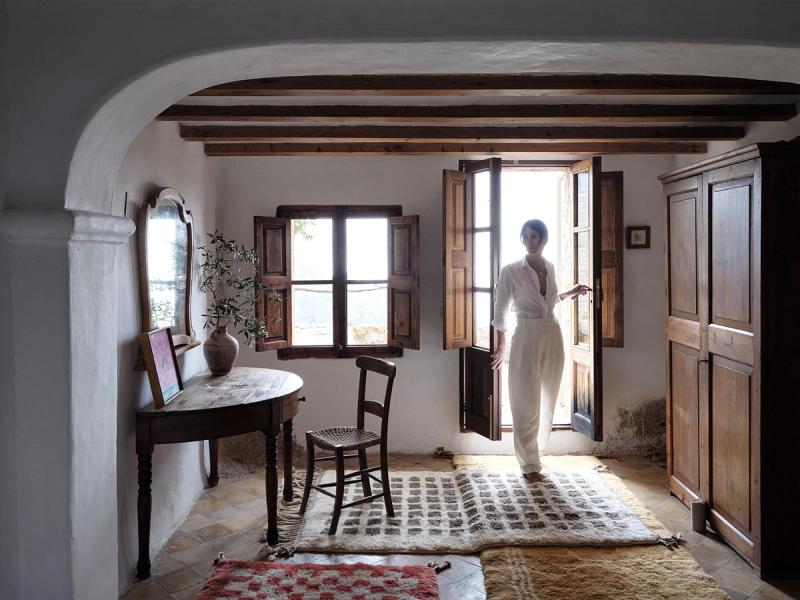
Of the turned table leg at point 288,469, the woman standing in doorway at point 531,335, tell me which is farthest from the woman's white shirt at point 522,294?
the turned table leg at point 288,469

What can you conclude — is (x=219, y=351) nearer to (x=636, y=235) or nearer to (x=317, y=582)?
(x=317, y=582)

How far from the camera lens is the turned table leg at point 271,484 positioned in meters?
4.05

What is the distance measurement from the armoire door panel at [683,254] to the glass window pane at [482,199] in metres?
1.37

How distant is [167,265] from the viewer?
4.37 metres

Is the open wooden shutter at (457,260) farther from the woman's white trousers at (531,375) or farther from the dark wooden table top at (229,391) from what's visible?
the dark wooden table top at (229,391)

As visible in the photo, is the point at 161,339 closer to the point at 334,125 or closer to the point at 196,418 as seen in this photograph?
the point at 196,418

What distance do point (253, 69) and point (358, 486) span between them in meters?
3.48

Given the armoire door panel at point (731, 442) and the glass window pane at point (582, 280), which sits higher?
the glass window pane at point (582, 280)

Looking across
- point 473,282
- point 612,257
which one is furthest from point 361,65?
point 612,257

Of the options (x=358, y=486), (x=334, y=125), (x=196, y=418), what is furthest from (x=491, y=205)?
(x=196, y=418)

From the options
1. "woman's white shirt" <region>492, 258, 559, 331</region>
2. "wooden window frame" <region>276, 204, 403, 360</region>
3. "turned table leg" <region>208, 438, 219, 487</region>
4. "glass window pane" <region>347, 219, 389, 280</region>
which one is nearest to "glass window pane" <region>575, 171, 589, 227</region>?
"woman's white shirt" <region>492, 258, 559, 331</region>

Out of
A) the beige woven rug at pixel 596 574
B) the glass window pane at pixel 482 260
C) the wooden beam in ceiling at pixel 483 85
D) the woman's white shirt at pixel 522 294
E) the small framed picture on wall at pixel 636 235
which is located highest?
the wooden beam in ceiling at pixel 483 85

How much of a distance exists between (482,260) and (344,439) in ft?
6.60

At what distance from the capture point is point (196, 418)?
→ 148 inches
